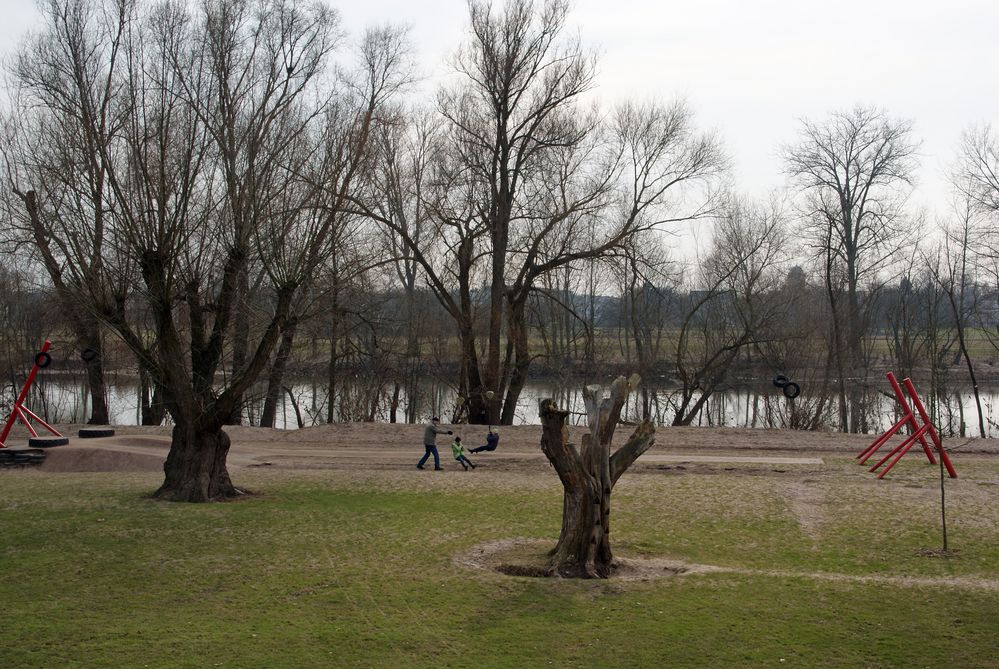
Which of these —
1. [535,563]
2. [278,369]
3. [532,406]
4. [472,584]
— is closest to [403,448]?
[278,369]

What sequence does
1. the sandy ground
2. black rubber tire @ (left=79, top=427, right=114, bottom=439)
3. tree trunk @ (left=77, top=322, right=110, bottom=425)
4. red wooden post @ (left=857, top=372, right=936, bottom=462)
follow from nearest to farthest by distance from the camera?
1. red wooden post @ (left=857, top=372, right=936, bottom=462)
2. the sandy ground
3. black rubber tire @ (left=79, top=427, right=114, bottom=439)
4. tree trunk @ (left=77, top=322, right=110, bottom=425)

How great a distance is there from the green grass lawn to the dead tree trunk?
570 mm

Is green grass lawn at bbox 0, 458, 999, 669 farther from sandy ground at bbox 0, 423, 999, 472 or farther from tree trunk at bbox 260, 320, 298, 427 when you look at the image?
sandy ground at bbox 0, 423, 999, 472

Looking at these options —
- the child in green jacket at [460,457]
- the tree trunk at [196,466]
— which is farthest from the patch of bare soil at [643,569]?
the child in green jacket at [460,457]

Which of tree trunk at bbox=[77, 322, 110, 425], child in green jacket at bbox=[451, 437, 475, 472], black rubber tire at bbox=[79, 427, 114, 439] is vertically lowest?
child in green jacket at bbox=[451, 437, 475, 472]

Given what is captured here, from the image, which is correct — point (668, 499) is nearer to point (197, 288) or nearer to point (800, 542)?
point (800, 542)

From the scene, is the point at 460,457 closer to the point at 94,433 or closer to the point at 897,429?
the point at 897,429

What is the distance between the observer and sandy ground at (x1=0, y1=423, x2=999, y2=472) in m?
22.2

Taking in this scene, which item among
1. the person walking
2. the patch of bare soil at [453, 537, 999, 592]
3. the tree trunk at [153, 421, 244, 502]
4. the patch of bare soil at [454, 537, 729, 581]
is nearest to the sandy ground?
the person walking

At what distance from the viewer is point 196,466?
55.2 feet

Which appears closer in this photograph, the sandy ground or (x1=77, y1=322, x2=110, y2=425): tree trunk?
the sandy ground

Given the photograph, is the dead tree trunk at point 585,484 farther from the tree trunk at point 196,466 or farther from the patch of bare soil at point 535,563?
the tree trunk at point 196,466

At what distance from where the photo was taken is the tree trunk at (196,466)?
16.7 m

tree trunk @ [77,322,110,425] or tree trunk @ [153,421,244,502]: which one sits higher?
tree trunk @ [77,322,110,425]
